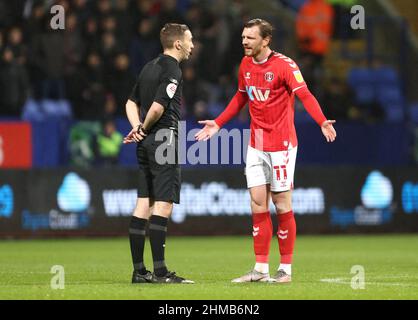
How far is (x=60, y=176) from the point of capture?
1866cm

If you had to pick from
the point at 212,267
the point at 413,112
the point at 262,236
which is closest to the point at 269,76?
the point at 262,236

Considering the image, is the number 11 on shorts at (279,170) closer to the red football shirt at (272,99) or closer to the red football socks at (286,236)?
the red football shirt at (272,99)

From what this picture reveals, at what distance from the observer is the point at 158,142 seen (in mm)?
10336

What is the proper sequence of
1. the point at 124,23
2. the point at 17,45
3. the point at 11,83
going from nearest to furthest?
the point at 11,83 → the point at 17,45 → the point at 124,23

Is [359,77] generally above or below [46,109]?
above

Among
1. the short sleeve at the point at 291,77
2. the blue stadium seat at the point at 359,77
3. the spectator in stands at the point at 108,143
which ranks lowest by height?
the spectator in stands at the point at 108,143

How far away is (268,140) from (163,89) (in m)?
1.15

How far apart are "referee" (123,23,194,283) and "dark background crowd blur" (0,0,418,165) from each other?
8.72 m

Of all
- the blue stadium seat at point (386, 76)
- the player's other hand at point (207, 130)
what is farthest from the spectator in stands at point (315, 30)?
the player's other hand at point (207, 130)

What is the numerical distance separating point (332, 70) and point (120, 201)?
21.4 ft

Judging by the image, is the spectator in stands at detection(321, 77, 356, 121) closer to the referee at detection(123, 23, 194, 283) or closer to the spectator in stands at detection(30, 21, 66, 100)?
the spectator in stands at detection(30, 21, 66, 100)

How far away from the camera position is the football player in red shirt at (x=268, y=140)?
34.7 ft

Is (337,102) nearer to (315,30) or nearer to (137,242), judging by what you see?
(315,30)

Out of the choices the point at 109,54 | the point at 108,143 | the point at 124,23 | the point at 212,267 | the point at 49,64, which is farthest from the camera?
the point at 124,23
